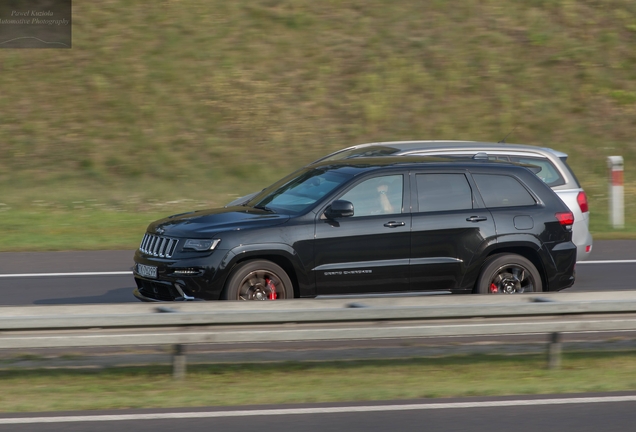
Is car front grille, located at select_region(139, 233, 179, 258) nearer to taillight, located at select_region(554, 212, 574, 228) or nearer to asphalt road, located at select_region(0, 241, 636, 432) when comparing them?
asphalt road, located at select_region(0, 241, 636, 432)

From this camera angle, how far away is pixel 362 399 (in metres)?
6.77

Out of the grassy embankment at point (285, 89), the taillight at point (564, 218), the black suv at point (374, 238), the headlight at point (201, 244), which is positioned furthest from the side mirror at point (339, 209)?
the grassy embankment at point (285, 89)

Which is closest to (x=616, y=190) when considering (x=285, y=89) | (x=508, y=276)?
(x=508, y=276)

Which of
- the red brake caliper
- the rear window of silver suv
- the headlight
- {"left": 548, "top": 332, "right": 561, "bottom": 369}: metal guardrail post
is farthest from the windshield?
the rear window of silver suv

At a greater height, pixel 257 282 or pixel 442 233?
pixel 442 233

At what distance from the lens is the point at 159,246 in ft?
30.6

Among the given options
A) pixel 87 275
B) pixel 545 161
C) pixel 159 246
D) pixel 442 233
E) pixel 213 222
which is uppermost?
pixel 545 161

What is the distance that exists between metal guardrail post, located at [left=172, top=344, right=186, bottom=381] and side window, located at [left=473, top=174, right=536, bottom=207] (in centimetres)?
387

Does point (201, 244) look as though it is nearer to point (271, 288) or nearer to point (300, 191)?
point (271, 288)

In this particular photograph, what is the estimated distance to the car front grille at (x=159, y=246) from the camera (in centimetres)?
914

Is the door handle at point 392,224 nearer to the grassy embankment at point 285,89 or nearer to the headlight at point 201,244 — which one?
the headlight at point 201,244

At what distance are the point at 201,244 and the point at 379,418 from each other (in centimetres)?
323

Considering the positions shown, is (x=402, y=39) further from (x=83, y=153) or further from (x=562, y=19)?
(x=83, y=153)

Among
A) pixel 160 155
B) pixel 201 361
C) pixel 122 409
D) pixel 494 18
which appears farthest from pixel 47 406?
pixel 494 18
